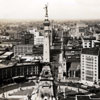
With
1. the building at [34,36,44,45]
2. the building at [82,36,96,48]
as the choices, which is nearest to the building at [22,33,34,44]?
the building at [34,36,44,45]

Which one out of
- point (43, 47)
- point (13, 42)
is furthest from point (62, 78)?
point (13, 42)

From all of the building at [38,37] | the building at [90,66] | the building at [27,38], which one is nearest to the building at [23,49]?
the building at [27,38]

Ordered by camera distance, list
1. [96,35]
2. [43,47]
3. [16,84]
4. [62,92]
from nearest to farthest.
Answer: [62,92], [16,84], [43,47], [96,35]

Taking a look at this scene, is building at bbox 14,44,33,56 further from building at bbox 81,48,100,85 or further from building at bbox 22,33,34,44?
building at bbox 81,48,100,85

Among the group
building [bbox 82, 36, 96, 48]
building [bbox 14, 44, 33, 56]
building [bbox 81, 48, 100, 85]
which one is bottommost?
building [bbox 81, 48, 100, 85]

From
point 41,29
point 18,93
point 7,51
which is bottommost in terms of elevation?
point 18,93

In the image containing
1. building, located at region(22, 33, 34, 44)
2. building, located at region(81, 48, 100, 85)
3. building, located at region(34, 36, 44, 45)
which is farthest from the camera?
building, located at region(22, 33, 34, 44)

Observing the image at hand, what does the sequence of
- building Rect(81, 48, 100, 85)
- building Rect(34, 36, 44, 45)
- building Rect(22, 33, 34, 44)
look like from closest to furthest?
1. building Rect(81, 48, 100, 85)
2. building Rect(34, 36, 44, 45)
3. building Rect(22, 33, 34, 44)

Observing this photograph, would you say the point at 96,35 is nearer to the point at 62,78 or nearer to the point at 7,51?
the point at 62,78

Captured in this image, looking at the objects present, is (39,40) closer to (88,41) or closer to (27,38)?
(27,38)
